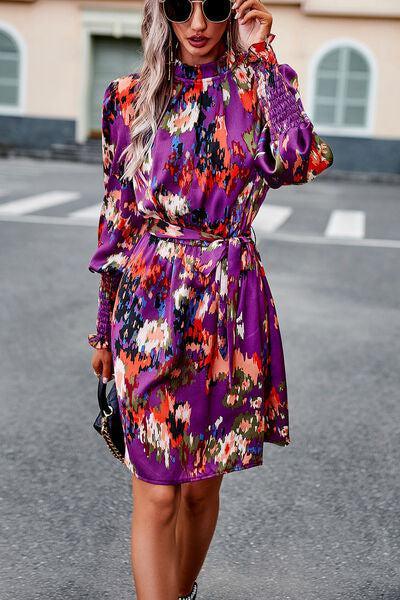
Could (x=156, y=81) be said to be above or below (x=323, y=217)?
above

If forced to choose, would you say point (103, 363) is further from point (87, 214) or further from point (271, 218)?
point (271, 218)

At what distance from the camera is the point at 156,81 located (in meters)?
2.59

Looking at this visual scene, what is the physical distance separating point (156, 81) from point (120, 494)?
6.63 ft

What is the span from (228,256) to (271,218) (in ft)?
39.3

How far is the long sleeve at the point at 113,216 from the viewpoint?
273 centimetres

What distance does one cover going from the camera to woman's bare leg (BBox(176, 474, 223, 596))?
279 centimetres

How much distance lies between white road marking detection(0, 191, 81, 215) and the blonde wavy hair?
1078 centimetres

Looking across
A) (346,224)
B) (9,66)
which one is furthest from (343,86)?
(346,224)

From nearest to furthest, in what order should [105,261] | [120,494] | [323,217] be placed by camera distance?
1. [105,261]
2. [120,494]
3. [323,217]

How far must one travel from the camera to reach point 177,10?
2.62m

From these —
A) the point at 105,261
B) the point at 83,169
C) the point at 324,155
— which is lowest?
the point at 83,169

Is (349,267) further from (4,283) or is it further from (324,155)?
(324,155)

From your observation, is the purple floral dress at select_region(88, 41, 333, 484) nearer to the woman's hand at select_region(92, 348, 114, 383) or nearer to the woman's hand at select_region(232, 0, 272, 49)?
the woman's hand at select_region(232, 0, 272, 49)

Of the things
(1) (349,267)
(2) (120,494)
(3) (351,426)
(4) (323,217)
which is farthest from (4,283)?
(4) (323,217)
